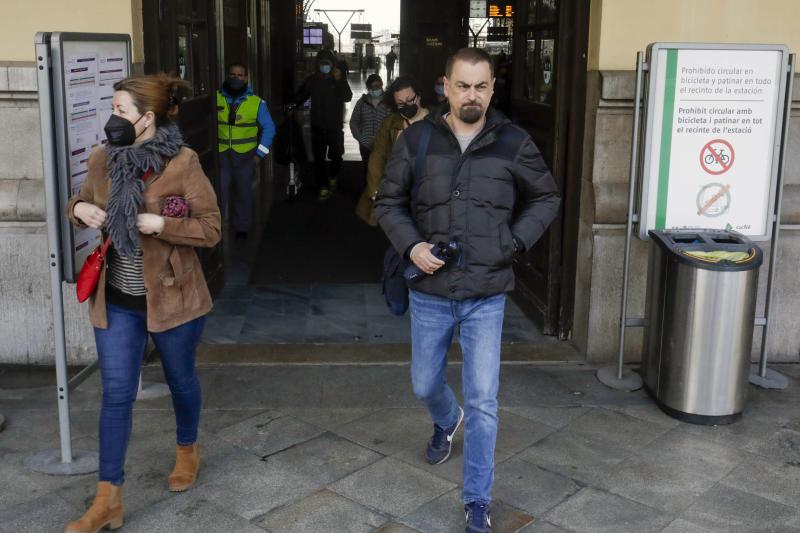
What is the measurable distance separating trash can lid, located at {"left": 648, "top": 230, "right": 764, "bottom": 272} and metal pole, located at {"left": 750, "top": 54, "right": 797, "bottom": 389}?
1.13 feet

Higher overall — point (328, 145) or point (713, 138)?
point (713, 138)

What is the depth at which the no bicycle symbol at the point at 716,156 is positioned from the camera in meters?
5.64

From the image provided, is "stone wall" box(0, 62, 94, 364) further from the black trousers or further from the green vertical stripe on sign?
the black trousers

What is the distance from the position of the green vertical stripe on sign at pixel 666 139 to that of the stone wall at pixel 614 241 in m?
0.31

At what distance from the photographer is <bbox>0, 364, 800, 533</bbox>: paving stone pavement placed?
415 cm

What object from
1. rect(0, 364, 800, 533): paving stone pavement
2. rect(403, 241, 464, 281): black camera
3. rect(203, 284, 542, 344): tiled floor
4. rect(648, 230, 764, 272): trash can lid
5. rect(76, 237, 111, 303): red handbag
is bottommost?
rect(203, 284, 542, 344): tiled floor

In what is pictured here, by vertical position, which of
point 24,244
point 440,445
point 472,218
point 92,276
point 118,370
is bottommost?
point 440,445

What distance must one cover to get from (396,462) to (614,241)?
2112mm

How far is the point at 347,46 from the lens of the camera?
74.4m

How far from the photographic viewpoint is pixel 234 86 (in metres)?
9.70

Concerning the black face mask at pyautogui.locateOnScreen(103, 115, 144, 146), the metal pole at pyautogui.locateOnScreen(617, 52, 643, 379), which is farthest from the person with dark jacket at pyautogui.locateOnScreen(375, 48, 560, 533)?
the metal pole at pyautogui.locateOnScreen(617, 52, 643, 379)

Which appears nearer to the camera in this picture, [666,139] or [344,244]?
[666,139]

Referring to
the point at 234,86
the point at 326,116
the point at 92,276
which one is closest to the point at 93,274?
the point at 92,276

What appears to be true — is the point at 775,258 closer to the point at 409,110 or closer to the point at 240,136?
the point at 409,110
